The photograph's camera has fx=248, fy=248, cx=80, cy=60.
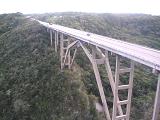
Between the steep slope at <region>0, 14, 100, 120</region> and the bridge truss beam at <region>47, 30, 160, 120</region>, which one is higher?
the bridge truss beam at <region>47, 30, 160, 120</region>

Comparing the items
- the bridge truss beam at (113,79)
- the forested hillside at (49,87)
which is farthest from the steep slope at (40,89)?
the bridge truss beam at (113,79)

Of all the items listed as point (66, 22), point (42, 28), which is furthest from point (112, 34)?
point (42, 28)

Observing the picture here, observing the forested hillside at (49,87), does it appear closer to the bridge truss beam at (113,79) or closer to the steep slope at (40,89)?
the steep slope at (40,89)

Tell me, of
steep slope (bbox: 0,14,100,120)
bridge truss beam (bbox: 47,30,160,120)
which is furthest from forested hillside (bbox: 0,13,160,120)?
bridge truss beam (bbox: 47,30,160,120)

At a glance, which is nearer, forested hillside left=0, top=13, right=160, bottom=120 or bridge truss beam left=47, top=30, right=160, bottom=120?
bridge truss beam left=47, top=30, right=160, bottom=120

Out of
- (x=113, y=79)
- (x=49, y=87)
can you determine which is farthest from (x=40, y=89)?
(x=113, y=79)

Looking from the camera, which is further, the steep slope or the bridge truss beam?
the steep slope

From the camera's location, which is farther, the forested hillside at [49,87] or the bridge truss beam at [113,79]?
the forested hillside at [49,87]

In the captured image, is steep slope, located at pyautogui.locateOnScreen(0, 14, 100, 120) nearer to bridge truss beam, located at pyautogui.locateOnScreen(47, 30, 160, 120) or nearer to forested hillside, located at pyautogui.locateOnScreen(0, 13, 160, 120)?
forested hillside, located at pyautogui.locateOnScreen(0, 13, 160, 120)

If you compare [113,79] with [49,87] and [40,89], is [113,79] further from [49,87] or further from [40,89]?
[40,89]
